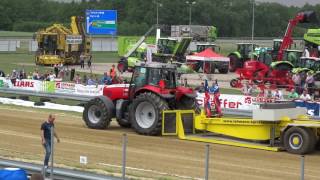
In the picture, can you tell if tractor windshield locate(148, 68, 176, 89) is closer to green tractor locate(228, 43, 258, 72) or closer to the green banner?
the green banner

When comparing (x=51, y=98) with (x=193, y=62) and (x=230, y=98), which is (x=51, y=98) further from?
(x=193, y=62)

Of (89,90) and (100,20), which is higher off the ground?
(100,20)

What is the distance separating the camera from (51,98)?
31547mm

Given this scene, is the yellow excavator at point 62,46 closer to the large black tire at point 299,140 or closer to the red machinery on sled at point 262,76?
the red machinery on sled at point 262,76

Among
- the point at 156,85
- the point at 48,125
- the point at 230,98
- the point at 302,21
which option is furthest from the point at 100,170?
the point at 302,21

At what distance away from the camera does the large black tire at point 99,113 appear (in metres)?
19.9

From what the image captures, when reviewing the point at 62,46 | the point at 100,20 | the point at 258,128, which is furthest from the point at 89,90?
the point at 100,20

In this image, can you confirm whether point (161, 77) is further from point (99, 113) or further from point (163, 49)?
point (163, 49)

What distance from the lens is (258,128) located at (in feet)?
55.7

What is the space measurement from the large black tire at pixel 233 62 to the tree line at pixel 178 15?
82435mm

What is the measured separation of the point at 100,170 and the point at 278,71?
1111 inches

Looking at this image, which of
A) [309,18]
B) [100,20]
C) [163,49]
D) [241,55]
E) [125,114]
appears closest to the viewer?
[125,114]

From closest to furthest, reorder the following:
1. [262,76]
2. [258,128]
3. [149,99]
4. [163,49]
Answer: [258,128] → [149,99] → [262,76] → [163,49]

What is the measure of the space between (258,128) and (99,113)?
5566 mm
